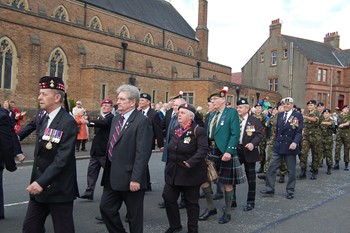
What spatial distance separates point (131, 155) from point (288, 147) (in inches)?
183

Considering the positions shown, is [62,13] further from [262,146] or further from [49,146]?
[49,146]

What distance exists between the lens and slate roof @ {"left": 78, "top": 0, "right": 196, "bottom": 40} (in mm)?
40197

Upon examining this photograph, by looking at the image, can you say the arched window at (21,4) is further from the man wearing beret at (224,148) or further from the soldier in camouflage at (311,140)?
the man wearing beret at (224,148)

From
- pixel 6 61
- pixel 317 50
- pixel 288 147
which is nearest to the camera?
pixel 288 147

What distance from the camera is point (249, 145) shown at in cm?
681

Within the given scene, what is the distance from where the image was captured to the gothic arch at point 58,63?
84.5ft

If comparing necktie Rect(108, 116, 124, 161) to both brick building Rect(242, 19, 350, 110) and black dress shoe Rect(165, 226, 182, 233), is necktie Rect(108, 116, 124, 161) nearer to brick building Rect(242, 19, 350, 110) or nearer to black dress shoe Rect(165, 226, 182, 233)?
black dress shoe Rect(165, 226, 182, 233)

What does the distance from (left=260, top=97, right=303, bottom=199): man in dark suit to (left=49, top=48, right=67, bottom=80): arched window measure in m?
20.6

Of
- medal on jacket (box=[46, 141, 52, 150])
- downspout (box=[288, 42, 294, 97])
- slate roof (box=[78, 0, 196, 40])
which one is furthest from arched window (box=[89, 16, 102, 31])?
medal on jacket (box=[46, 141, 52, 150])

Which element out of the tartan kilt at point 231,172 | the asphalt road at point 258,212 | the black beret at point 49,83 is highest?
the black beret at point 49,83

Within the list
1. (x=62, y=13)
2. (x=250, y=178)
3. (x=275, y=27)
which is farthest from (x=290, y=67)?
(x=250, y=178)

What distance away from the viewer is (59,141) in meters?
3.74

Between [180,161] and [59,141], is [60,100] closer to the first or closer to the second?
[59,141]

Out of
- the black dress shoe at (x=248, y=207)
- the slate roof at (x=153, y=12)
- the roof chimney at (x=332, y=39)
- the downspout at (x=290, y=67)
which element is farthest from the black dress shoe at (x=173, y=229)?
the roof chimney at (x=332, y=39)
